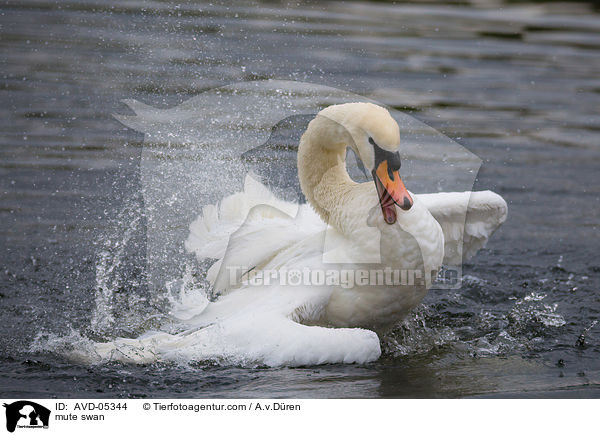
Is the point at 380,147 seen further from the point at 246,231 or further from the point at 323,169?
the point at 246,231

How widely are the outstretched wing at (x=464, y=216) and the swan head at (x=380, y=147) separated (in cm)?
79

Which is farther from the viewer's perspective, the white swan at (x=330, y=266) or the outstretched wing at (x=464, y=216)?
the outstretched wing at (x=464, y=216)

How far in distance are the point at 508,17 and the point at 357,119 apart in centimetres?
1162

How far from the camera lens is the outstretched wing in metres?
6.05

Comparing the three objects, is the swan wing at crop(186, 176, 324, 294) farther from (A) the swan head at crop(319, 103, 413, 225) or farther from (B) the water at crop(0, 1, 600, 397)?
(A) the swan head at crop(319, 103, 413, 225)

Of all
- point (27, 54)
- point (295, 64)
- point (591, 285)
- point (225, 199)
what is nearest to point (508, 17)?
point (295, 64)

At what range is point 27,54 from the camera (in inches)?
479
